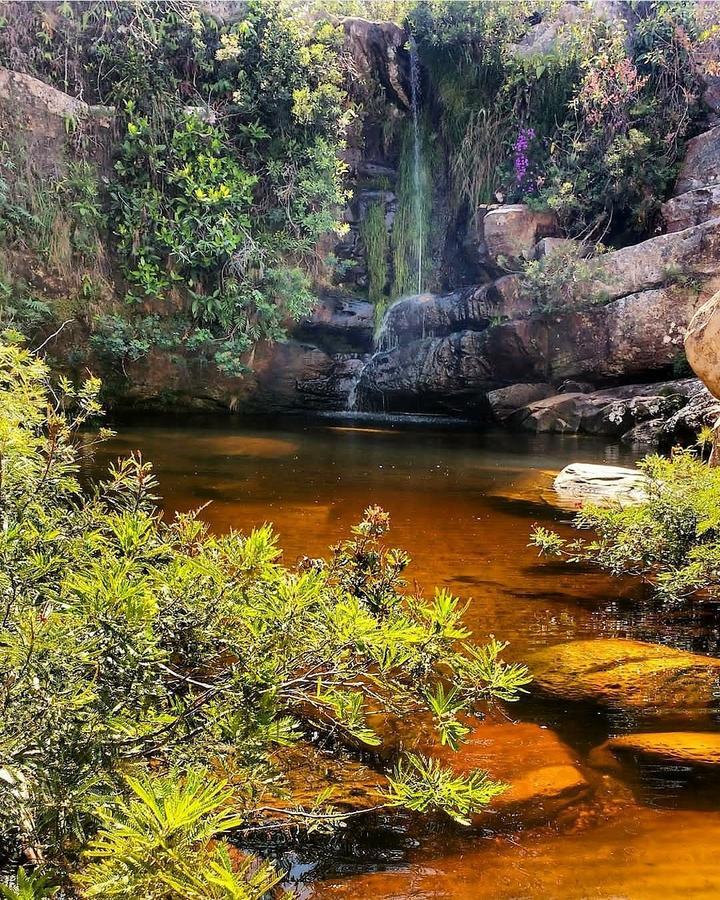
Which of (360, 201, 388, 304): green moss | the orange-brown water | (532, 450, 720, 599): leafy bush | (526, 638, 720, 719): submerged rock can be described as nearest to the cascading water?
(360, 201, 388, 304): green moss

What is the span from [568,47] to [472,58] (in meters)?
1.98

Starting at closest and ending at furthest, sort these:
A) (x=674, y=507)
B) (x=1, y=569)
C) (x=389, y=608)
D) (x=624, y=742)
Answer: (x=1, y=569), (x=389, y=608), (x=624, y=742), (x=674, y=507)

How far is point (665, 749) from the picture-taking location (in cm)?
236

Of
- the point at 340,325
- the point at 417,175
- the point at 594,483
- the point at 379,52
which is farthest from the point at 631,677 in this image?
the point at 379,52

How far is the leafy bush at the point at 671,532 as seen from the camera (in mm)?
3578

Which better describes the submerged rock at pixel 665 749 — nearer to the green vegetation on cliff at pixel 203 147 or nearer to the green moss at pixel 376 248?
the green vegetation on cliff at pixel 203 147

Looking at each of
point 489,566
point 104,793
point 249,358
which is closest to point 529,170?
point 249,358

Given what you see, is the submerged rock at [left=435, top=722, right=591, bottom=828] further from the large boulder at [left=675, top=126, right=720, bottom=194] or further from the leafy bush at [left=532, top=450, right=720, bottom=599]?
the large boulder at [left=675, top=126, right=720, bottom=194]

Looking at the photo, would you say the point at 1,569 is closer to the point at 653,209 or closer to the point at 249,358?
the point at 249,358

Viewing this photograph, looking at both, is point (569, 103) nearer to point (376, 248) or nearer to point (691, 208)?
point (691, 208)

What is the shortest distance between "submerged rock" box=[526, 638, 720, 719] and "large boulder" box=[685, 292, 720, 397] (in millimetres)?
2380

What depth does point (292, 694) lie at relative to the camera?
1488mm

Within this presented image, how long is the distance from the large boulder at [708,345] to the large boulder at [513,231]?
859cm

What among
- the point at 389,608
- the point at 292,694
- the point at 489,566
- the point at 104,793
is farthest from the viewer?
the point at 489,566
